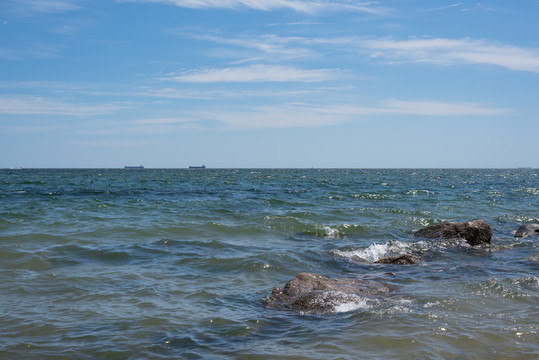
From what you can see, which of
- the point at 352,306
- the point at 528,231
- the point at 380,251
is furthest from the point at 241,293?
the point at 528,231

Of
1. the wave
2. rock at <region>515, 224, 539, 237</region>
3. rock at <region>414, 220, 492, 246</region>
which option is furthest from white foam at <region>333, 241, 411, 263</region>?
rock at <region>515, 224, 539, 237</region>

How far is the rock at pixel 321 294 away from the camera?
6660 mm

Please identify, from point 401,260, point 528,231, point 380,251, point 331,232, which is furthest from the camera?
point 331,232

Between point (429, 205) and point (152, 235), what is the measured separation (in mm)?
16490

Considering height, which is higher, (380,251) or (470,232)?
(470,232)

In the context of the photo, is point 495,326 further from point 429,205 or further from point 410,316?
point 429,205

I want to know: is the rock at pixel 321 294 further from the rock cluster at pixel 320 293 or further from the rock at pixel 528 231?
the rock at pixel 528 231

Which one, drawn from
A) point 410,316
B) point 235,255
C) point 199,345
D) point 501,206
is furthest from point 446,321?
point 501,206

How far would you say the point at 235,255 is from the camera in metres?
10.9

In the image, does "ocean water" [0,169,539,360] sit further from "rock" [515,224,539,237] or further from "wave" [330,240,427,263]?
"rock" [515,224,539,237]

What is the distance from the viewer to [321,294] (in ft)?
22.6

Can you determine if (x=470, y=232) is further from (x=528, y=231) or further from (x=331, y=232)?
(x=331, y=232)

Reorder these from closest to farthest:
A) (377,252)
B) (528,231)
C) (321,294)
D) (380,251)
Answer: (321,294)
(377,252)
(380,251)
(528,231)

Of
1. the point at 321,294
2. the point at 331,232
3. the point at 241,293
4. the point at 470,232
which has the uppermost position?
the point at 470,232
